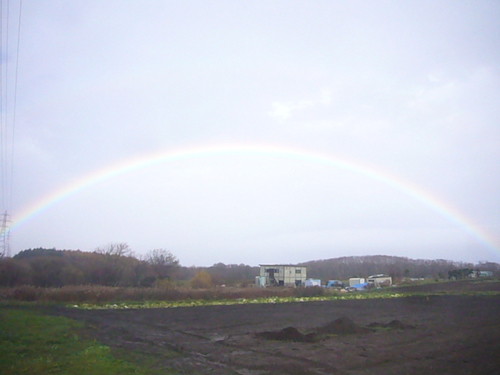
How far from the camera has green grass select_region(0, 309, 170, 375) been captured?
29.1ft

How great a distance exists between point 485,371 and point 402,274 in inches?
3521

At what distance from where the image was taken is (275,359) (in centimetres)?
1132

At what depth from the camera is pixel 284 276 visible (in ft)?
221

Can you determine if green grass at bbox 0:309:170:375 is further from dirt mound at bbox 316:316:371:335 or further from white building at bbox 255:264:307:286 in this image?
white building at bbox 255:264:307:286

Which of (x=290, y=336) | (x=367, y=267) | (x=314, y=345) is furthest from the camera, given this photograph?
(x=367, y=267)

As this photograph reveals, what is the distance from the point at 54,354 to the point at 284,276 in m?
58.6

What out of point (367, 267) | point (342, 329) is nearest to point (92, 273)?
point (342, 329)

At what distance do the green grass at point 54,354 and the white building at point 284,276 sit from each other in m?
53.0

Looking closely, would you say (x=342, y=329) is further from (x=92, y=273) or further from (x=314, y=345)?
(x=92, y=273)

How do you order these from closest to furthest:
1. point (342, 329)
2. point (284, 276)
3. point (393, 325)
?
1. point (342, 329)
2. point (393, 325)
3. point (284, 276)

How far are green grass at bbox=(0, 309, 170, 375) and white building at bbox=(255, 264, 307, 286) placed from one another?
53037 millimetres

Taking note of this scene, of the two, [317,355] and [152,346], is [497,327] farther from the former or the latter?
[152,346]

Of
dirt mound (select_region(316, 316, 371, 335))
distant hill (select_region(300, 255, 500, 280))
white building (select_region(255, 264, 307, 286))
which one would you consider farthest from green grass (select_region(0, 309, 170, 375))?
distant hill (select_region(300, 255, 500, 280))

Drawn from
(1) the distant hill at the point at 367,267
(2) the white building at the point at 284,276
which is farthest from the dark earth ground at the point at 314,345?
(1) the distant hill at the point at 367,267
